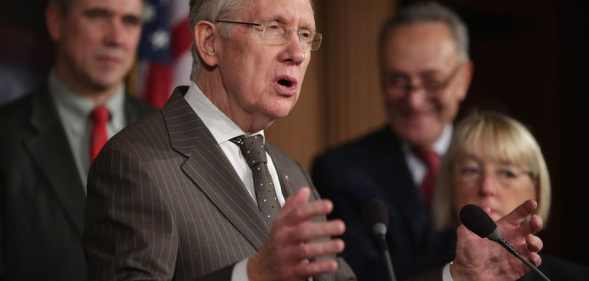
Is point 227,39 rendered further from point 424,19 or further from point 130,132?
point 424,19

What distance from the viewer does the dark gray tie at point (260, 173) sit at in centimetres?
228

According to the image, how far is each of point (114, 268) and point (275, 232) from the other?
1.23ft

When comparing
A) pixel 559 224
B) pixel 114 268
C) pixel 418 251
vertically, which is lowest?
pixel 559 224

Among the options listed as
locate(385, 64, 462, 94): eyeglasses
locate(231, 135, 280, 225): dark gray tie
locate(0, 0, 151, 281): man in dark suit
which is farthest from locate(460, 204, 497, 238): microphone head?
locate(385, 64, 462, 94): eyeglasses

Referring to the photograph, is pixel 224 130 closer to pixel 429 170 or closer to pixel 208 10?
pixel 208 10

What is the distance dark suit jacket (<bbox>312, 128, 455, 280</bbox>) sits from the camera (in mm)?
3365

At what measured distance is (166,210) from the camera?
2070 mm

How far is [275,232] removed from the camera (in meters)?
1.84

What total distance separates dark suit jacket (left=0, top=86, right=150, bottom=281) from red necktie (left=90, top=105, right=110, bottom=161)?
104mm

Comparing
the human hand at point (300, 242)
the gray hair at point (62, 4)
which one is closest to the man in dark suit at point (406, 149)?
the gray hair at point (62, 4)

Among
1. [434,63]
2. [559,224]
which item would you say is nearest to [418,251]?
[434,63]

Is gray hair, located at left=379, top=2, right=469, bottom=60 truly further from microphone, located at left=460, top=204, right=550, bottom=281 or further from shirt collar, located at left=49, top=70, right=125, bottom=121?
microphone, located at left=460, top=204, right=550, bottom=281

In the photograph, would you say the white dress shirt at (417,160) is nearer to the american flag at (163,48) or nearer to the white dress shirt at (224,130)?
the american flag at (163,48)

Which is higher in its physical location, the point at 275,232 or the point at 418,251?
the point at 275,232
